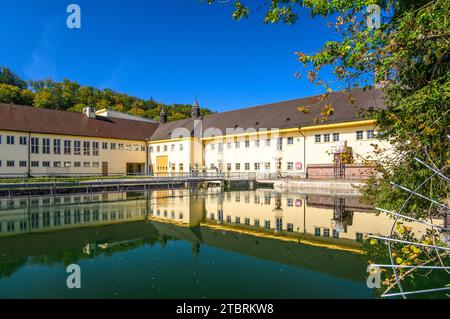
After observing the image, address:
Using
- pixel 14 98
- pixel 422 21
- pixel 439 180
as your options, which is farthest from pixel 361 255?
pixel 14 98

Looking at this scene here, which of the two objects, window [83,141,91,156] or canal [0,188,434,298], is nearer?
canal [0,188,434,298]

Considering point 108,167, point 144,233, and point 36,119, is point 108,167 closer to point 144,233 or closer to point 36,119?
point 36,119

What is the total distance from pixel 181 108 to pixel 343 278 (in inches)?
2995

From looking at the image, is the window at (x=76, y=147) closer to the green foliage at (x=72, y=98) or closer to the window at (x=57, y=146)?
the window at (x=57, y=146)

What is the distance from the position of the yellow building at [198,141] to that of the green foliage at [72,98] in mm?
23184

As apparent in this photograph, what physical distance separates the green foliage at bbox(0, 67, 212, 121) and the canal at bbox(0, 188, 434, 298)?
50.8 m

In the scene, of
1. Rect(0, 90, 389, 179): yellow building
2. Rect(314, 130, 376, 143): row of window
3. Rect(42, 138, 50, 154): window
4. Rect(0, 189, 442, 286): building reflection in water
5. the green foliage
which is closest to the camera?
Rect(0, 189, 442, 286): building reflection in water

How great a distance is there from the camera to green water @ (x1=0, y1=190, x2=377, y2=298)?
16.5ft

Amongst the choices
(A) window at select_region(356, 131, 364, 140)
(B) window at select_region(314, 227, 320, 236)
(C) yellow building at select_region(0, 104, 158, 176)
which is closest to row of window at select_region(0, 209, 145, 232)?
(B) window at select_region(314, 227, 320, 236)

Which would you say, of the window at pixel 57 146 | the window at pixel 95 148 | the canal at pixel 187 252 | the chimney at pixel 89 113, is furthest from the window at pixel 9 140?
the canal at pixel 187 252

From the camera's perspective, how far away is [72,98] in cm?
6500

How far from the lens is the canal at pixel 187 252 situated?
198 inches

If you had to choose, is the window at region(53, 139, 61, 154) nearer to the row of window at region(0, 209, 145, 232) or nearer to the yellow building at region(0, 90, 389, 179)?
the yellow building at region(0, 90, 389, 179)

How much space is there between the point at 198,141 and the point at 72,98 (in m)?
42.0
